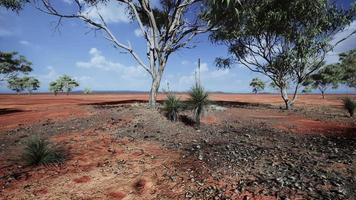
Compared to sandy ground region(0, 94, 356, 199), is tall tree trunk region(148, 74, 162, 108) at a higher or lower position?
higher

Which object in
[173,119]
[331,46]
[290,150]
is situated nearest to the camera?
[290,150]

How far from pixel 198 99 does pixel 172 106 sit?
1.50 m

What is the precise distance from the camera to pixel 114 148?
8789 mm

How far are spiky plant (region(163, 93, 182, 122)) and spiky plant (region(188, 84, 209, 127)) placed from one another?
0.88 metres

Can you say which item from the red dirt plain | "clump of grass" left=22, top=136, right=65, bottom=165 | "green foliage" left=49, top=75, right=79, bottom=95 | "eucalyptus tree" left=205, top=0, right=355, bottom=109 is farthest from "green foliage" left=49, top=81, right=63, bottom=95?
"clump of grass" left=22, top=136, right=65, bottom=165

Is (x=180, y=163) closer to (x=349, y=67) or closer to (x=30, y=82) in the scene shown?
(x=349, y=67)

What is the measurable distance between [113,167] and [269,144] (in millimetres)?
5469

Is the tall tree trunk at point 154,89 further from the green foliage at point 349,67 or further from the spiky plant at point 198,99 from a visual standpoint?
the green foliage at point 349,67

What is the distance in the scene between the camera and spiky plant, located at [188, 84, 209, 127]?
11.4m

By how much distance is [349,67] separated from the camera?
38.4m

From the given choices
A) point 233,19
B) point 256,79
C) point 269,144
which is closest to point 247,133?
point 269,144

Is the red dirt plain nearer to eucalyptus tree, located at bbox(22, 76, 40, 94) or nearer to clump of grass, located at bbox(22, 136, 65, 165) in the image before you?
clump of grass, located at bbox(22, 136, 65, 165)

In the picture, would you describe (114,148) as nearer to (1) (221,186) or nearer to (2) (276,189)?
(1) (221,186)

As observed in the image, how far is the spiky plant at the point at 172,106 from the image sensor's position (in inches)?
486
